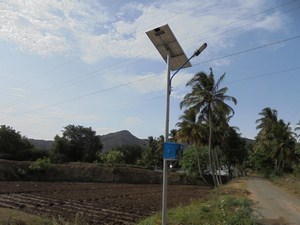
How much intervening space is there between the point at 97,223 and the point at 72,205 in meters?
5.80

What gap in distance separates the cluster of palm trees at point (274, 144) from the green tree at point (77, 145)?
28.7m

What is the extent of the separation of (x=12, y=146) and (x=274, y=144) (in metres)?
37.9

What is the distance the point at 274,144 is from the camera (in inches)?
2254

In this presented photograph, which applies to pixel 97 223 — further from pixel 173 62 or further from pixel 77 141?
pixel 77 141

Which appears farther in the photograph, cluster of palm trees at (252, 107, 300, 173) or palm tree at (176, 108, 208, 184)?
cluster of palm trees at (252, 107, 300, 173)

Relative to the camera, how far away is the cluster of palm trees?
56.8 meters

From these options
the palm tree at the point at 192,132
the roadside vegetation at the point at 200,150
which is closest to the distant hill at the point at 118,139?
the roadside vegetation at the point at 200,150

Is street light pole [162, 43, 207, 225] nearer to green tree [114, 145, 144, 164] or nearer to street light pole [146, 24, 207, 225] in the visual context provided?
street light pole [146, 24, 207, 225]

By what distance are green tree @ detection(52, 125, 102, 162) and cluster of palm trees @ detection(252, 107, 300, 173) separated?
94.3 ft

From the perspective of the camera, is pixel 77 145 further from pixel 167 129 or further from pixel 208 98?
pixel 167 129

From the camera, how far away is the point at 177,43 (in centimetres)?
983

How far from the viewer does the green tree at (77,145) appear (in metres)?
59.7

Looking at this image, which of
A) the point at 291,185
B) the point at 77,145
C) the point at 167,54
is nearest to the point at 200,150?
the point at 77,145

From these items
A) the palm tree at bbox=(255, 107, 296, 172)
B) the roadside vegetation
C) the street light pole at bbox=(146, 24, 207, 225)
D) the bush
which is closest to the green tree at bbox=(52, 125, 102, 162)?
the roadside vegetation
